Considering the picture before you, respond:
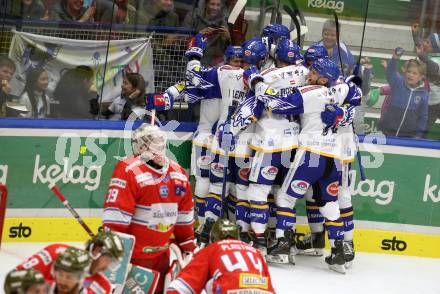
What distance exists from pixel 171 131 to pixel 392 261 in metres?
2.12

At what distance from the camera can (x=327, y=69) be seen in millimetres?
9094

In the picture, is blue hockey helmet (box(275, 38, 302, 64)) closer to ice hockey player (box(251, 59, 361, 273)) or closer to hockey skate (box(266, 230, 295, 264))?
ice hockey player (box(251, 59, 361, 273))

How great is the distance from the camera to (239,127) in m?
9.41

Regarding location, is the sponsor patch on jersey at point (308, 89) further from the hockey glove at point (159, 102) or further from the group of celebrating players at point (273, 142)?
the hockey glove at point (159, 102)

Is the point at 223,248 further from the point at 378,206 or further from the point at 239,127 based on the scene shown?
the point at 378,206

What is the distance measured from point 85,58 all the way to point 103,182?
1011 mm

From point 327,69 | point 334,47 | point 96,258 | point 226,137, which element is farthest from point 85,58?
point 96,258

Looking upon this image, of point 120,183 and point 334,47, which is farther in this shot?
point 334,47

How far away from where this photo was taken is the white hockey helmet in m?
6.89

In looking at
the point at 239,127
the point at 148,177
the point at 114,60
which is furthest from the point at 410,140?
the point at 148,177

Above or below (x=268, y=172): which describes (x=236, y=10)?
above

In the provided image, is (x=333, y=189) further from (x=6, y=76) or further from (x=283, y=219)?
(x=6, y=76)

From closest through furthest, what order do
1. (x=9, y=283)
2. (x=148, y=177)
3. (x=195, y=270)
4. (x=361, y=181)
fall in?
(x=9, y=283) → (x=195, y=270) → (x=148, y=177) → (x=361, y=181)

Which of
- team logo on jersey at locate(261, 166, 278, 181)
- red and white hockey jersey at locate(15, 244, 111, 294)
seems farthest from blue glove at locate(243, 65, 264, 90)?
red and white hockey jersey at locate(15, 244, 111, 294)
